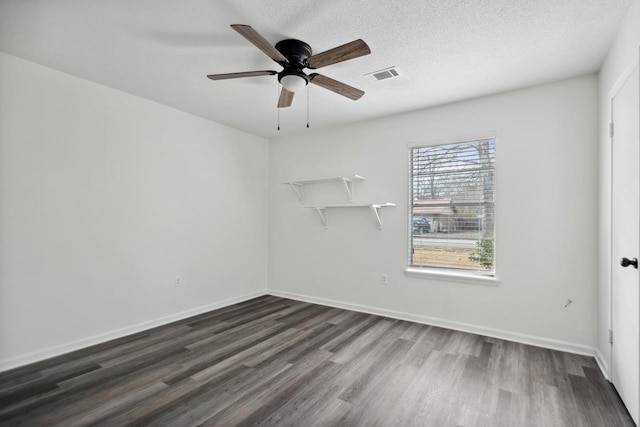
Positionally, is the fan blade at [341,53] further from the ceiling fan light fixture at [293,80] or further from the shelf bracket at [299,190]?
the shelf bracket at [299,190]

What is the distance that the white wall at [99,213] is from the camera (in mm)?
2660

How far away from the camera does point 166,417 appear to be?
1.97m

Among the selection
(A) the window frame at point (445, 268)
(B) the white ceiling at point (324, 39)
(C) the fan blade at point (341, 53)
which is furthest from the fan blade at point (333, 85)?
(A) the window frame at point (445, 268)

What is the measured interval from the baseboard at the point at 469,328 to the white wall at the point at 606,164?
8.6 inches

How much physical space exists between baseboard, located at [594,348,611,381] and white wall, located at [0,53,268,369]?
4.03 meters

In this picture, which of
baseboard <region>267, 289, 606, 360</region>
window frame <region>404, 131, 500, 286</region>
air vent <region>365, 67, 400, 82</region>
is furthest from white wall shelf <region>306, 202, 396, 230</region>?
air vent <region>365, 67, 400, 82</region>

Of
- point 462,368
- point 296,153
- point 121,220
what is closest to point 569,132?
point 462,368

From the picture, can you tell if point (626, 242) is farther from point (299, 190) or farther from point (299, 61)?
point (299, 190)

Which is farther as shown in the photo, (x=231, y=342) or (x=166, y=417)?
(x=231, y=342)

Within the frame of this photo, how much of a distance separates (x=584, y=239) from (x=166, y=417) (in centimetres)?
361

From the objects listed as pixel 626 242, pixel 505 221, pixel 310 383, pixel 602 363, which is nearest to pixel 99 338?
pixel 310 383

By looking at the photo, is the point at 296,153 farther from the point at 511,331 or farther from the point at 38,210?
the point at 511,331

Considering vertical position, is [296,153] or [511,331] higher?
[296,153]

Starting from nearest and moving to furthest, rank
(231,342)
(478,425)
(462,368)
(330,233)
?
(478,425), (462,368), (231,342), (330,233)
